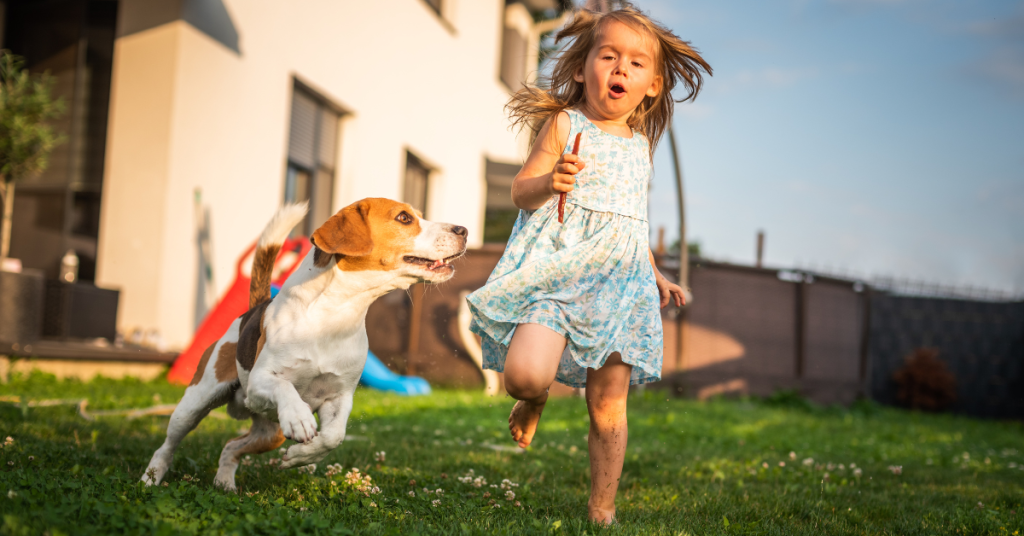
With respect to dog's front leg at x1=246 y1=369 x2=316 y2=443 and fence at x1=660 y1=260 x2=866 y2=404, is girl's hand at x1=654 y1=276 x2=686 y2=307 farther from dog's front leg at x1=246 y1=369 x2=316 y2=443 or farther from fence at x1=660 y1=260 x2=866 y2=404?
fence at x1=660 y1=260 x2=866 y2=404

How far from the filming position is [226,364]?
327 centimetres

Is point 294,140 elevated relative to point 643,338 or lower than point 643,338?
elevated

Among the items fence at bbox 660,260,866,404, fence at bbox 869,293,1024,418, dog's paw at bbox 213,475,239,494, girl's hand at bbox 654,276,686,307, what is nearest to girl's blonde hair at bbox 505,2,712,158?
girl's hand at bbox 654,276,686,307

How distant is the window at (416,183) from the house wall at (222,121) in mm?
969

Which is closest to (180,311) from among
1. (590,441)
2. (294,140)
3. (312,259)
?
(294,140)

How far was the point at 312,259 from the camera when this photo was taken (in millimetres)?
3074

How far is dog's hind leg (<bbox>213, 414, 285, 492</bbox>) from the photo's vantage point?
125 inches

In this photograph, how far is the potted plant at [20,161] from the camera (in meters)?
6.34

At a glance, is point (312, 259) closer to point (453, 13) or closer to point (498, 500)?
point (498, 500)

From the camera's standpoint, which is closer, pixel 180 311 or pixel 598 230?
pixel 598 230

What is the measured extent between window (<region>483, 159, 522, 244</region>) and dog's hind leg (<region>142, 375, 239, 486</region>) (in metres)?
11.5

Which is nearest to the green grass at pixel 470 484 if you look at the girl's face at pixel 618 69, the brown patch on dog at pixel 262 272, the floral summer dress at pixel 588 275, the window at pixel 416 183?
the floral summer dress at pixel 588 275

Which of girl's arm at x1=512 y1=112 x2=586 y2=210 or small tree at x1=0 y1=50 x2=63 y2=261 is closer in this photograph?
girl's arm at x1=512 y1=112 x2=586 y2=210

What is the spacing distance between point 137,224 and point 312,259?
5.37 meters
